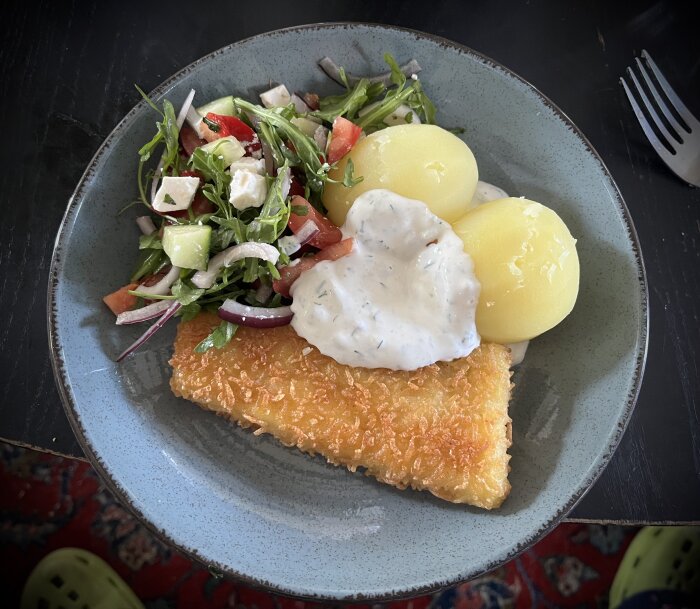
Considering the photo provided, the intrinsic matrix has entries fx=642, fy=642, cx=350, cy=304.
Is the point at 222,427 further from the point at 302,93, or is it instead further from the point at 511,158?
the point at 511,158

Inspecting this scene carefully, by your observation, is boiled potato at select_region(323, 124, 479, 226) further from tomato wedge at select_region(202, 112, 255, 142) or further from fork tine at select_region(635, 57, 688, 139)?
fork tine at select_region(635, 57, 688, 139)

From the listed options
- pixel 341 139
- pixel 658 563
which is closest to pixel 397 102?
pixel 341 139

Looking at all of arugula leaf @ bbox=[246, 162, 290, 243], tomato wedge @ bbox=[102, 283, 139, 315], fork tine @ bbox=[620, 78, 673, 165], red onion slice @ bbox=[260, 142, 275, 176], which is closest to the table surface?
fork tine @ bbox=[620, 78, 673, 165]

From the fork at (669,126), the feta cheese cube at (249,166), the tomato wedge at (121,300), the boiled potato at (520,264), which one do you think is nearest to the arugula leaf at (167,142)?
the feta cheese cube at (249,166)

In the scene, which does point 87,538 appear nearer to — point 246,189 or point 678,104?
point 246,189

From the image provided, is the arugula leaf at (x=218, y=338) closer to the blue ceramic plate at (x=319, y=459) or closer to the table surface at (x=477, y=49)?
the blue ceramic plate at (x=319, y=459)

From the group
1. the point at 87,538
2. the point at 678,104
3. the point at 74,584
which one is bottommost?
the point at 74,584
